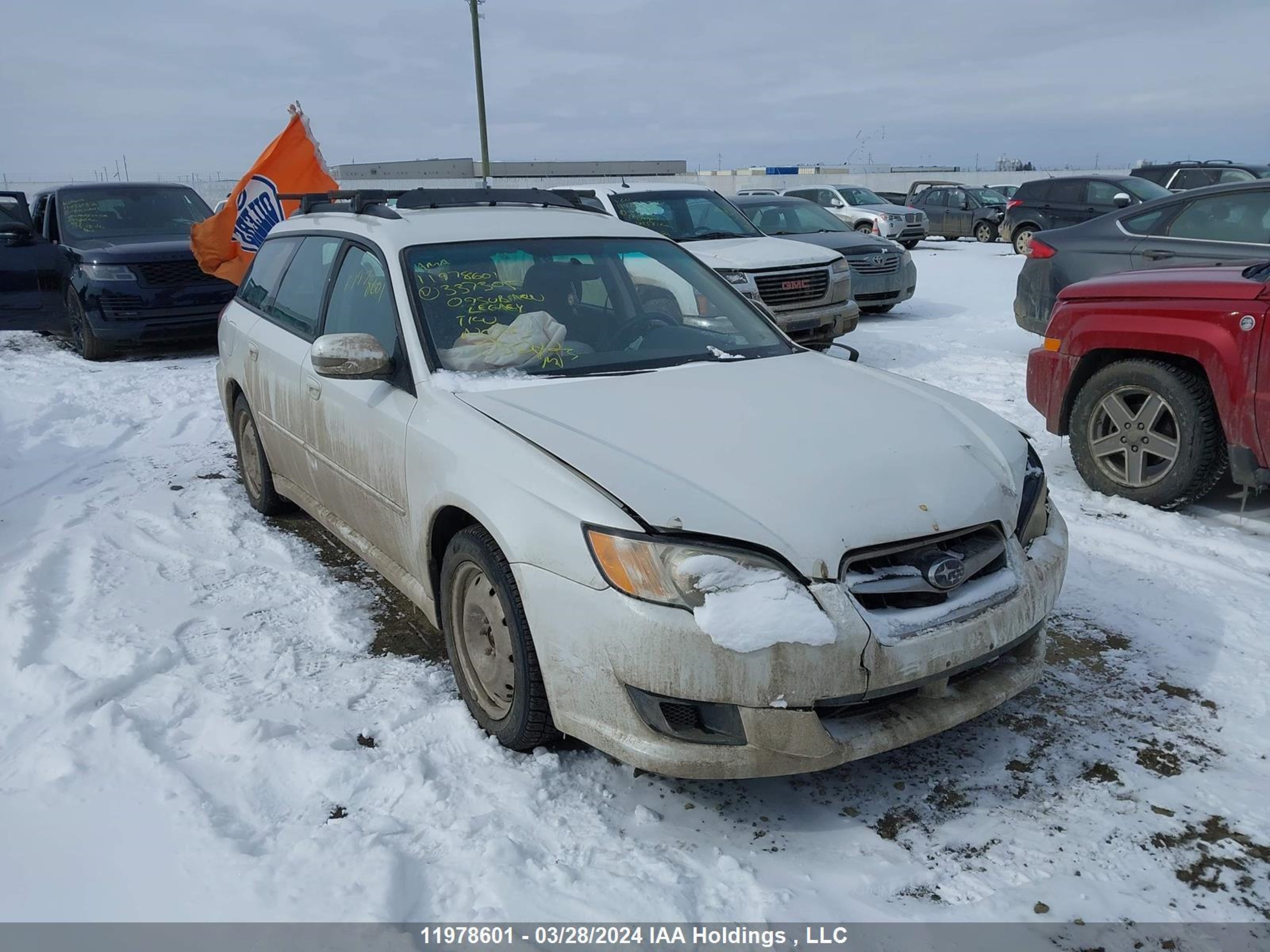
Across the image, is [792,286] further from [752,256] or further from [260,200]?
[260,200]

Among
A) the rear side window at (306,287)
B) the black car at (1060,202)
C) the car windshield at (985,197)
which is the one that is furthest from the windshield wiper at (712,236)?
the car windshield at (985,197)

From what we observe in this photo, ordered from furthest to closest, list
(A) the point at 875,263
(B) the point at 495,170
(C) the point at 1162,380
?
1. (B) the point at 495,170
2. (A) the point at 875,263
3. (C) the point at 1162,380

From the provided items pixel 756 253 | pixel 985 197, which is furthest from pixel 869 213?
pixel 756 253

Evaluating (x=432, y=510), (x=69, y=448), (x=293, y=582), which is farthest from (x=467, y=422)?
(x=69, y=448)

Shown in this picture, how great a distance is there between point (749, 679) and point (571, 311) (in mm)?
1889

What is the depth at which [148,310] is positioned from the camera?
10.6 m

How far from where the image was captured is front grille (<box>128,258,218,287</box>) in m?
10.5

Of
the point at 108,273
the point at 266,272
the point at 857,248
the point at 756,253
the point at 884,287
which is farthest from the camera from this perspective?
the point at 884,287

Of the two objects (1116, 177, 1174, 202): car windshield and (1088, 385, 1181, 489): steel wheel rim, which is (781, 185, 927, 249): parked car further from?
(1088, 385, 1181, 489): steel wheel rim

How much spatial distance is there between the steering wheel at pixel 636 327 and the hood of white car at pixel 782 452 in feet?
0.88

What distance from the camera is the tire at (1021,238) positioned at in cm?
1948

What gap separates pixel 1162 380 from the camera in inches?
199

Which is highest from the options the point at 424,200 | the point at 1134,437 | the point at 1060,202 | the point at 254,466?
the point at 424,200

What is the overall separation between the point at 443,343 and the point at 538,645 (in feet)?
4.34
